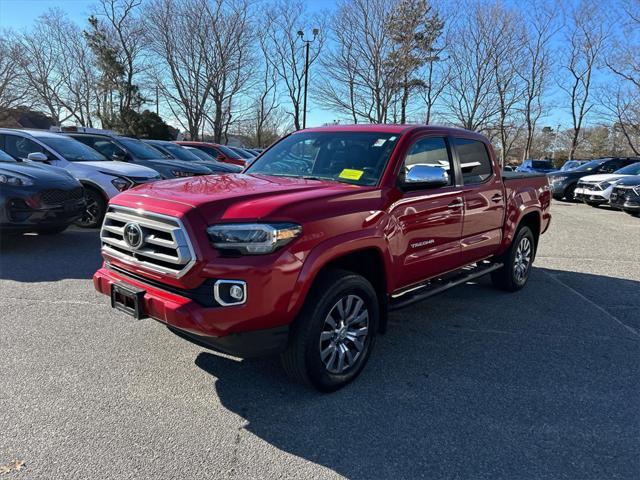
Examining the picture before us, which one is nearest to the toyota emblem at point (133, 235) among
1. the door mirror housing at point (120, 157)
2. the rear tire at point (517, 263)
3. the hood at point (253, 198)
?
the hood at point (253, 198)

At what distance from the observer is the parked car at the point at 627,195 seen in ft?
43.6

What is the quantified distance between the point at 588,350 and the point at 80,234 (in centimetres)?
773

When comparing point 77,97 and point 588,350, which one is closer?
point 588,350

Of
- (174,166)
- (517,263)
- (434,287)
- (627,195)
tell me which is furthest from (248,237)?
(627,195)

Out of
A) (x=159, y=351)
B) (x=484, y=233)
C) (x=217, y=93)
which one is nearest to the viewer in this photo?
(x=159, y=351)

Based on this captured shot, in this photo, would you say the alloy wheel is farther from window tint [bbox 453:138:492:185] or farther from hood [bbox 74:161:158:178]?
hood [bbox 74:161:158:178]

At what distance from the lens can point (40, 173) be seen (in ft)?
22.6

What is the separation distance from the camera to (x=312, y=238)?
116 inches

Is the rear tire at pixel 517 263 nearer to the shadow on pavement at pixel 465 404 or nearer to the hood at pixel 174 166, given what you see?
the shadow on pavement at pixel 465 404

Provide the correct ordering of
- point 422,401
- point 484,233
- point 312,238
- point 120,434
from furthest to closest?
1. point 484,233
2. point 422,401
3. point 312,238
4. point 120,434

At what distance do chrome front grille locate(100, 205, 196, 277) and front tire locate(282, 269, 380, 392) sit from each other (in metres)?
0.82

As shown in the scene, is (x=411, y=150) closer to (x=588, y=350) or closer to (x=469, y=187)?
(x=469, y=187)

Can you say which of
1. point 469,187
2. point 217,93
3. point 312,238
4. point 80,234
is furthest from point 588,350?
point 217,93

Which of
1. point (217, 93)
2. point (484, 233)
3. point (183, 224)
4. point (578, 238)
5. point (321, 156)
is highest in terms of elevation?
point (217, 93)
